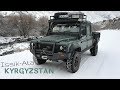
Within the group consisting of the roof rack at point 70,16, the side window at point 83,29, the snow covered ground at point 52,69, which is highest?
the roof rack at point 70,16

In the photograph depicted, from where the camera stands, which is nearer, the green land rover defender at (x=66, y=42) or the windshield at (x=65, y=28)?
the green land rover defender at (x=66, y=42)

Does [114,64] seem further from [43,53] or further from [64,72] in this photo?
[43,53]

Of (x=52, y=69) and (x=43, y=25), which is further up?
(x=43, y=25)

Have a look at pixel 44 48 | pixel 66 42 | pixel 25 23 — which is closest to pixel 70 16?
pixel 66 42

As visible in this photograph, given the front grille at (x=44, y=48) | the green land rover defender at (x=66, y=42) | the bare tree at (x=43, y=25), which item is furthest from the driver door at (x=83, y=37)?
the bare tree at (x=43, y=25)

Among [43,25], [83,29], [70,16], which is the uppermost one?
[70,16]

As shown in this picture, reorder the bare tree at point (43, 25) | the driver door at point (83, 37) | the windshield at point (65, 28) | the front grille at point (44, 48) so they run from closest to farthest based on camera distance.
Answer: the front grille at point (44, 48) → the driver door at point (83, 37) → the windshield at point (65, 28) → the bare tree at point (43, 25)

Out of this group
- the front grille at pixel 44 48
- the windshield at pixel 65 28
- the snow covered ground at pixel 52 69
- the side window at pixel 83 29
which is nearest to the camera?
the snow covered ground at pixel 52 69

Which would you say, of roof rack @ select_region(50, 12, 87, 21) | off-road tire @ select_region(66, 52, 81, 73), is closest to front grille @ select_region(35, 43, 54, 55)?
off-road tire @ select_region(66, 52, 81, 73)

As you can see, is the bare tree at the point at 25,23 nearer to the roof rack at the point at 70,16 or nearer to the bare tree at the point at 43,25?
the bare tree at the point at 43,25

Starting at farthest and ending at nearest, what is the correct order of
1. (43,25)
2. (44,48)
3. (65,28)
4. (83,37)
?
(43,25) → (65,28) → (83,37) → (44,48)

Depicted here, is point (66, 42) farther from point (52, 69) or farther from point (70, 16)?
point (70, 16)

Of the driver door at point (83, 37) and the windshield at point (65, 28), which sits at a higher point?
the windshield at point (65, 28)

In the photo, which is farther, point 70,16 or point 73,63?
point 70,16
